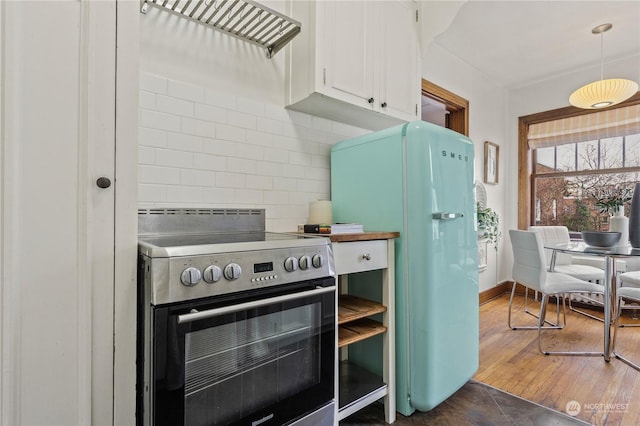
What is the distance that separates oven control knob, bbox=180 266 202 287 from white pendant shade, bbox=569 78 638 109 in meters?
3.41

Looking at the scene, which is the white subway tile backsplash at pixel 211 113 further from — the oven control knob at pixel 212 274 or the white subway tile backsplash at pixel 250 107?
the oven control knob at pixel 212 274

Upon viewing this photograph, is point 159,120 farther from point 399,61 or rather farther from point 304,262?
point 399,61

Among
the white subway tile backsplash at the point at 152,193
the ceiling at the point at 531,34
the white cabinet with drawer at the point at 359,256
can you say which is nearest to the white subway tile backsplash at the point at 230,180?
the white subway tile backsplash at the point at 152,193

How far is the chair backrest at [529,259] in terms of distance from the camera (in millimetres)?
2489

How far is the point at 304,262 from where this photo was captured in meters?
1.22

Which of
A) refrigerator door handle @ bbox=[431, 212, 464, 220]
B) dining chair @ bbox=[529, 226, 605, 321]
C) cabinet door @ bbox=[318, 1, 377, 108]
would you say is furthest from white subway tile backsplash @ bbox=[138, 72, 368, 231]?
dining chair @ bbox=[529, 226, 605, 321]

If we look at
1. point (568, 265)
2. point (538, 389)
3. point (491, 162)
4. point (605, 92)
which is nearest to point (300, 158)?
point (538, 389)

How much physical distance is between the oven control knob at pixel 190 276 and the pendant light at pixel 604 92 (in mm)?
3413

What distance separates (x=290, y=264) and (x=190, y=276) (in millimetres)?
357

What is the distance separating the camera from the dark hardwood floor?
163cm

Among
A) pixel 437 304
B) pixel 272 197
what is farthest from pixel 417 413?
pixel 272 197

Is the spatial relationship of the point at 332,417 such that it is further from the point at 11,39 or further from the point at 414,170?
the point at 11,39

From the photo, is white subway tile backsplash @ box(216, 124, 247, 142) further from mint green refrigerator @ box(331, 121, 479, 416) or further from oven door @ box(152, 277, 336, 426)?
oven door @ box(152, 277, 336, 426)

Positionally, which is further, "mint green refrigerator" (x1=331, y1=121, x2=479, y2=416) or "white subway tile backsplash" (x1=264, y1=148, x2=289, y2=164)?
"white subway tile backsplash" (x1=264, y1=148, x2=289, y2=164)
